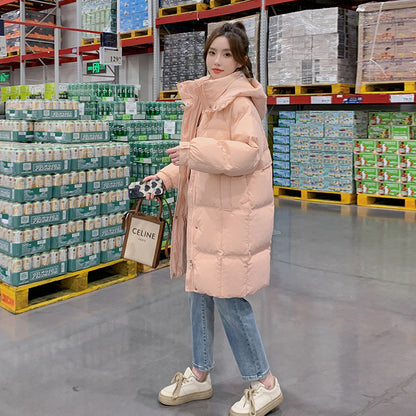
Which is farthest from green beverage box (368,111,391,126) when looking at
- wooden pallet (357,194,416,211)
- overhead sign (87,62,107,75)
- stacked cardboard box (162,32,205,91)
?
overhead sign (87,62,107,75)

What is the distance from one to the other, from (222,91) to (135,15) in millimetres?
9743

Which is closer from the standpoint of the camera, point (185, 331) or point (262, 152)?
point (262, 152)

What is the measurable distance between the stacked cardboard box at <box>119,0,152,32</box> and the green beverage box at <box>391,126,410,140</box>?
5354 millimetres

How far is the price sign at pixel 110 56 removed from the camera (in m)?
8.19

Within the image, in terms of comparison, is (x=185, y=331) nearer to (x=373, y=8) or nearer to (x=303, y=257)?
(x=303, y=257)

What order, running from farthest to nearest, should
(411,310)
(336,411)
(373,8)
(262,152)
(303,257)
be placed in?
(373,8), (303,257), (411,310), (336,411), (262,152)

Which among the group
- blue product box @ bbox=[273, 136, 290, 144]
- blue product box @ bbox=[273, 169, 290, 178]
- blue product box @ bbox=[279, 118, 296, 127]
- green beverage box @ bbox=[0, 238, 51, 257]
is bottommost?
green beverage box @ bbox=[0, 238, 51, 257]

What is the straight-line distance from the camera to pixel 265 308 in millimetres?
4254

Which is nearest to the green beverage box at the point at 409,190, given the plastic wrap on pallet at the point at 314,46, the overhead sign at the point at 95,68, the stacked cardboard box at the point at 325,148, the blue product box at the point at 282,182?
the stacked cardboard box at the point at 325,148

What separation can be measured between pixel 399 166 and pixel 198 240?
253 inches

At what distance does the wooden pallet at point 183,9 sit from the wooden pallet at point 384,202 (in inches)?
176

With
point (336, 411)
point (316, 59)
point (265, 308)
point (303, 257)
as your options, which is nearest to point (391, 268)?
point (303, 257)

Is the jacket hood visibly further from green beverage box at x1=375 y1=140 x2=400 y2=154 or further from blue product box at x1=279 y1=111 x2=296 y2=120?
blue product box at x1=279 y1=111 x2=296 y2=120

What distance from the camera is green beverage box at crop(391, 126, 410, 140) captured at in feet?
27.3
